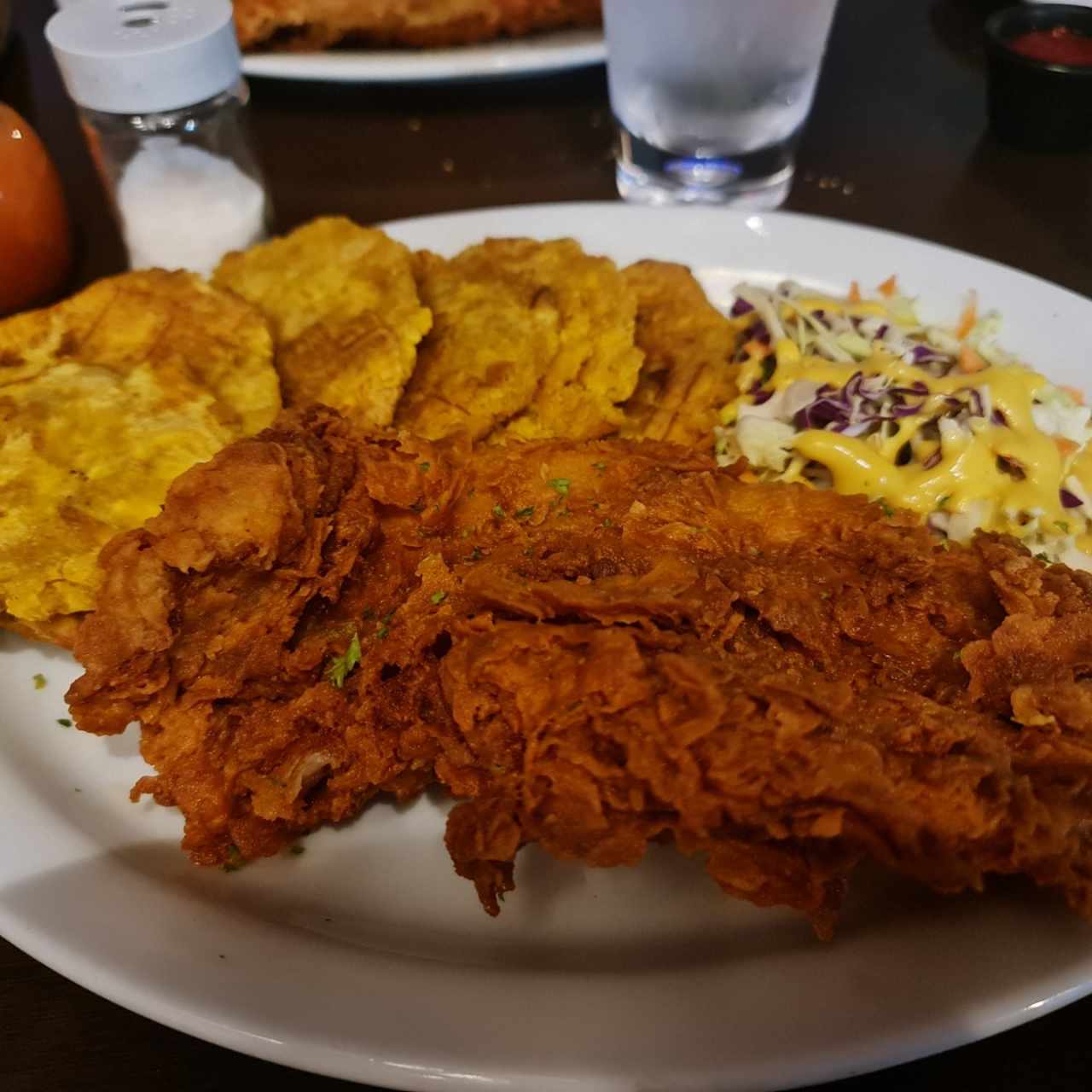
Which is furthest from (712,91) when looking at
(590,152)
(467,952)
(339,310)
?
(467,952)

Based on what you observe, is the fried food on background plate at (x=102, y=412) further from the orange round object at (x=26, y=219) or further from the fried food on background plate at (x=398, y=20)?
the fried food on background plate at (x=398, y=20)

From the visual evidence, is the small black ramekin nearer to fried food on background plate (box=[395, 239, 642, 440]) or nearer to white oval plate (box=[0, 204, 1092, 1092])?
fried food on background plate (box=[395, 239, 642, 440])

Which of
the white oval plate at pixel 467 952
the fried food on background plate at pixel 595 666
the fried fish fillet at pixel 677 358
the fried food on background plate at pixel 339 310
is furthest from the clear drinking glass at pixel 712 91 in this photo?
the white oval plate at pixel 467 952

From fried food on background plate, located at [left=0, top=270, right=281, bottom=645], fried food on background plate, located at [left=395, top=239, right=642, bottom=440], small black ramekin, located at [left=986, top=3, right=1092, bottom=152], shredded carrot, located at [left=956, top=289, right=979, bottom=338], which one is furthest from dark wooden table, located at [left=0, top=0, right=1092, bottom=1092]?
fried food on background plate, located at [left=395, top=239, right=642, bottom=440]

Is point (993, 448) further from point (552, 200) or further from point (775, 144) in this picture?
point (552, 200)

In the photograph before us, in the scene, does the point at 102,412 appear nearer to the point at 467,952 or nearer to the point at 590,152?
the point at 467,952
